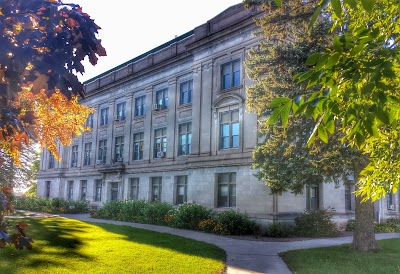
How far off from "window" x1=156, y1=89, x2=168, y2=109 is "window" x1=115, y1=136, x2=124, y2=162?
6.18m

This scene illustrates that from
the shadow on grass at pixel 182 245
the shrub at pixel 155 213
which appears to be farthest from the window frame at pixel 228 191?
the shadow on grass at pixel 182 245

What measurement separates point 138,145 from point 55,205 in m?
10.7

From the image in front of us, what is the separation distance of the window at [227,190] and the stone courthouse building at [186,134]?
2.4 inches

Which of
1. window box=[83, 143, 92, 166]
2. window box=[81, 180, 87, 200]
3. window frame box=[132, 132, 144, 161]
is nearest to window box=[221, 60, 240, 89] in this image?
window frame box=[132, 132, 144, 161]

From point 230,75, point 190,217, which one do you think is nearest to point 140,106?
point 230,75

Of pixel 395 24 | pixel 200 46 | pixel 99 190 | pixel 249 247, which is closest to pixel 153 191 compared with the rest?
pixel 99 190

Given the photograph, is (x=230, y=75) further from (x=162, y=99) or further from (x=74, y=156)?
(x=74, y=156)

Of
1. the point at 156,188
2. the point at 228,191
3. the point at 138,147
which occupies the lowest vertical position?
the point at 228,191

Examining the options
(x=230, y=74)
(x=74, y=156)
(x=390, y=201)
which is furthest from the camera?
(x=74, y=156)

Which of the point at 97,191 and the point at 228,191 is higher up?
the point at 228,191

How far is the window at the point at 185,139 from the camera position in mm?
27750

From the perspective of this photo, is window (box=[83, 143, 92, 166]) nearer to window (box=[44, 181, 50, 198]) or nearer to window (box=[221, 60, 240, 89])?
window (box=[44, 181, 50, 198])

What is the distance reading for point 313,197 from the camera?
22.8 m

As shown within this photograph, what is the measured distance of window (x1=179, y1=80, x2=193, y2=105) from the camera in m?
28.2
